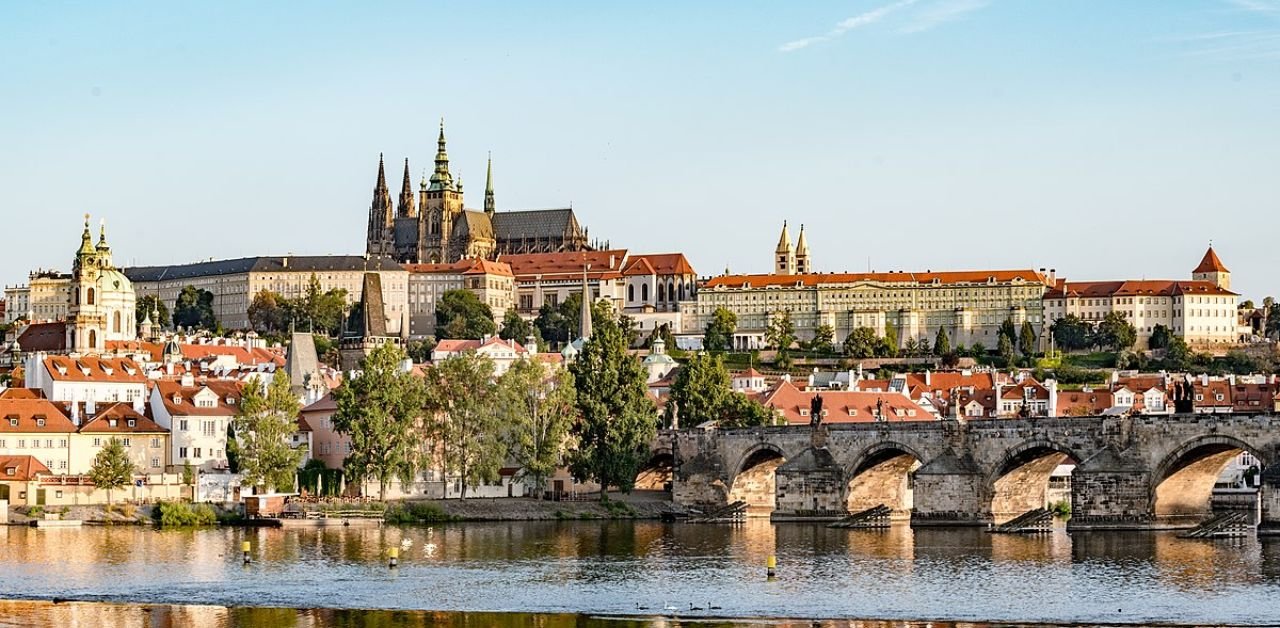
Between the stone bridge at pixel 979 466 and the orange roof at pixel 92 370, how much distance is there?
3006 cm

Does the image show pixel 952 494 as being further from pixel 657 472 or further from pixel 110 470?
pixel 110 470

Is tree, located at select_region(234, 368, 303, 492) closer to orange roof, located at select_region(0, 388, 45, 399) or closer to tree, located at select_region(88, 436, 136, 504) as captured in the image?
tree, located at select_region(88, 436, 136, 504)

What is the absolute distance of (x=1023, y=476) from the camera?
A: 71.4 meters

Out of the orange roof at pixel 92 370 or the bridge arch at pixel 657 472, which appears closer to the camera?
the bridge arch at pixel 657 472

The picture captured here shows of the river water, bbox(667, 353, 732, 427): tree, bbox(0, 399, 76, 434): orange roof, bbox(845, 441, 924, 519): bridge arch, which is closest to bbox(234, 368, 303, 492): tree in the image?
the river water

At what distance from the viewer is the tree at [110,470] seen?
75125 millimetres

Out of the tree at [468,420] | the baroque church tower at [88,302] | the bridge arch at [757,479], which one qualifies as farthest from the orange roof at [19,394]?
the baroque church tower at [88,302]

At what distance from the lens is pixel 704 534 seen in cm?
7100

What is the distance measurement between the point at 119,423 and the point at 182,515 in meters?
10.8

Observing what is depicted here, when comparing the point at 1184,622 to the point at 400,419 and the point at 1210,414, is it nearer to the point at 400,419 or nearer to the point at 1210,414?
the point at 1210,414

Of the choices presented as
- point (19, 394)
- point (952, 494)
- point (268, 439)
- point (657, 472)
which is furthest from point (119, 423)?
point (952, 494)

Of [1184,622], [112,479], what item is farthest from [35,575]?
[1184,622]

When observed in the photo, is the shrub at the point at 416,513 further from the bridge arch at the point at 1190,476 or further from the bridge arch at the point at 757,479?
the bridge arch at the point at 1190,476

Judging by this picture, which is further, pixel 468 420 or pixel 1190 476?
pixel 468 420
